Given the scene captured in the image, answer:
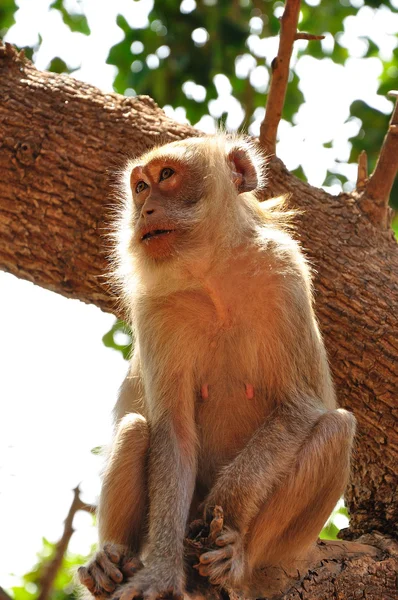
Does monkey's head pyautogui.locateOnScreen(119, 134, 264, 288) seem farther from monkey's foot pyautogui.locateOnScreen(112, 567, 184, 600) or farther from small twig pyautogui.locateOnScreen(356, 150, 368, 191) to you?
monkey's foot pyautogui.locateOnScreen(112, 567, 184, 600)

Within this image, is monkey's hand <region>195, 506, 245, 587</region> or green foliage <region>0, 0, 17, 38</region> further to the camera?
green foliage <region>0, 0, 17, 38</region>

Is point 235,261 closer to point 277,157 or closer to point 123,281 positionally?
point 123,281

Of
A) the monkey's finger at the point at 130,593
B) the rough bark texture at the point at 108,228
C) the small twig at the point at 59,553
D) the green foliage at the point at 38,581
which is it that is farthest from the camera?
the green foliage at the point at 38,581

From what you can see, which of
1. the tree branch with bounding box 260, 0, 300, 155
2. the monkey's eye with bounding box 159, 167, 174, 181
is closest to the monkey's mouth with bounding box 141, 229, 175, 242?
the monkey's eye with bounding box 159, 167, 174, 181

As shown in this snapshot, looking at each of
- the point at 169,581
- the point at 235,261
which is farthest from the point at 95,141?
the point at 169,581

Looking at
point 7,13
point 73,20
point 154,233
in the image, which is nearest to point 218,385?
point 154,233

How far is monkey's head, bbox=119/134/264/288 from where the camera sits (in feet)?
16.5

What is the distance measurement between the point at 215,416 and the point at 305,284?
38.2 inches

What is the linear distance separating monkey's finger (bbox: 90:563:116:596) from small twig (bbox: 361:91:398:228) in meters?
3.37

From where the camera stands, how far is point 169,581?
4.30 meters

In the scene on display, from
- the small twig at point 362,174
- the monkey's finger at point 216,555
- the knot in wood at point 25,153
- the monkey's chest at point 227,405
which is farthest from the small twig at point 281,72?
the monkey's finger at point 216,555

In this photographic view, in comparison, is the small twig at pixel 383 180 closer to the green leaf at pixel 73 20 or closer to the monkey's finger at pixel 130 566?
the monkey's finger at pixel 130 566

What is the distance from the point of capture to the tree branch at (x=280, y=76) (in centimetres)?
605

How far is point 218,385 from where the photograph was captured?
16.8 ft
